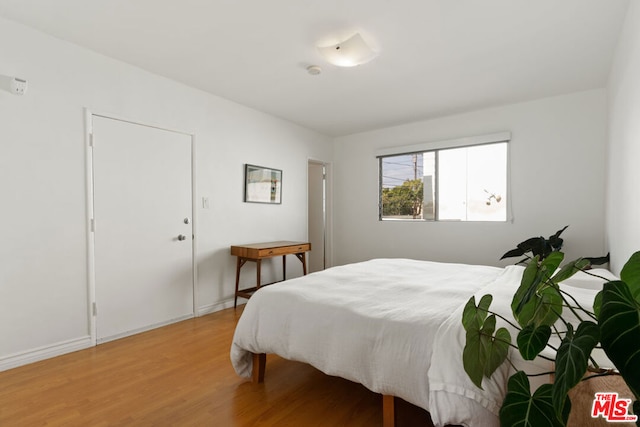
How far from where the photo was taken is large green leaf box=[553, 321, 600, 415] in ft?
2.14

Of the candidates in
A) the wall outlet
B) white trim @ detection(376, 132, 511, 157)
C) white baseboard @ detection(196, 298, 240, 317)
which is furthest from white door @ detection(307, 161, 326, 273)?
the wall outlet

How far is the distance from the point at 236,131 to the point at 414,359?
3.38m

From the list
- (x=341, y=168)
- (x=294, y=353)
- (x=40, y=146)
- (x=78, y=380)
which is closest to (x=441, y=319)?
(x=294, y=353)

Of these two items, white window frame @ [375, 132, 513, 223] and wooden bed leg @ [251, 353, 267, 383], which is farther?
white window frame @ [375, 132, 513, 223]

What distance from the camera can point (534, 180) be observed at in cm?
382

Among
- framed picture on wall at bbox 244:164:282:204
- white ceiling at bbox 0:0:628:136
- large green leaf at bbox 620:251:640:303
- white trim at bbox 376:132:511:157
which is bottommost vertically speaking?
large green leaf at bbox 620:251:640:303

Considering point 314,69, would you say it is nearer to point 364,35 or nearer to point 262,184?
point 364,35

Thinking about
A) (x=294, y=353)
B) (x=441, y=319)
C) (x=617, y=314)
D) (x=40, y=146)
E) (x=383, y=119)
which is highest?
(x=383, y=119)

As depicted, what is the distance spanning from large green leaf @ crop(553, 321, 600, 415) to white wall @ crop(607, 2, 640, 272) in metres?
1.58

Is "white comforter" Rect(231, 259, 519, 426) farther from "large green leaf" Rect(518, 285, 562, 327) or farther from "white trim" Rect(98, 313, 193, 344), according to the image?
"white trim" Rect(98, 313, 193, 344)

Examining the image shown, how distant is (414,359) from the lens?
142 centimetres

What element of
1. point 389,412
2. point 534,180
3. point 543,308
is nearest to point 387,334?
point 389,412

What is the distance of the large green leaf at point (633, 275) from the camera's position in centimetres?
67

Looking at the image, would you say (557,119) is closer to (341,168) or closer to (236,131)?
(341,168)
